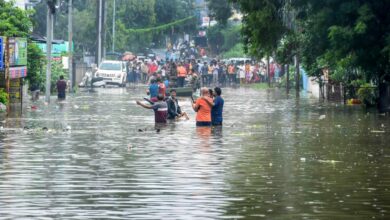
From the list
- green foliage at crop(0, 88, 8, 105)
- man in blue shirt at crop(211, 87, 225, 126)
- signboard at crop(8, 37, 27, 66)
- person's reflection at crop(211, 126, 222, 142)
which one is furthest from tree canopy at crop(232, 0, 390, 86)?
green foliage at crop(0, 88, 8, 105)

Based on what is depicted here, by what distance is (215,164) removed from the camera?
73.0 ft

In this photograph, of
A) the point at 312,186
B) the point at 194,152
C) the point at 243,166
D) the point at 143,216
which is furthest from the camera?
the point at 194,152

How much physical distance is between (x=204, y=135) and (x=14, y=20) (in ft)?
67.4

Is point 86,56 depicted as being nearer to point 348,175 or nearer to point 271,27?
point 271,27

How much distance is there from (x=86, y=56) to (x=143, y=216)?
90.2m

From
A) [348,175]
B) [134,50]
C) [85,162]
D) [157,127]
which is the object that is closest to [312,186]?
[348,175]

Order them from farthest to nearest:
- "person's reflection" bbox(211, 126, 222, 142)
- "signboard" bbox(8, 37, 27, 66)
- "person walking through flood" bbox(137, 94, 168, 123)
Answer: "signboard" bbox(8, 37, 27, 66)
"person walking through flood" bbox(137, 94, 168, 123)
"person's reflection" bbox(211, 126, 222, 142)

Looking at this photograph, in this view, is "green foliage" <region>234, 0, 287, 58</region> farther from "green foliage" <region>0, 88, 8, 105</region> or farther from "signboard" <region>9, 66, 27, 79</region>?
"green foliage" <region>0, 88, 8, 105</region>

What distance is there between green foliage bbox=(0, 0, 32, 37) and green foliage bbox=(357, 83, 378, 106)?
43.3 feet

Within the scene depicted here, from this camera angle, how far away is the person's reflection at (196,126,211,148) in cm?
2761

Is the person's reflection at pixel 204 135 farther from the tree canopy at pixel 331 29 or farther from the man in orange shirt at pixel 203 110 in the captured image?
the tree canopy at pixel 331 29

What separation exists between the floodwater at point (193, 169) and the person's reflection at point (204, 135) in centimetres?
5

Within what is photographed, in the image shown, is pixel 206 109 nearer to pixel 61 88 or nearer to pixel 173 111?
pixel 173 111

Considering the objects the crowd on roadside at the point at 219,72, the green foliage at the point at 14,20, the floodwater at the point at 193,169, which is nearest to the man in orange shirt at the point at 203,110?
the floodwater at the point at 193,169
